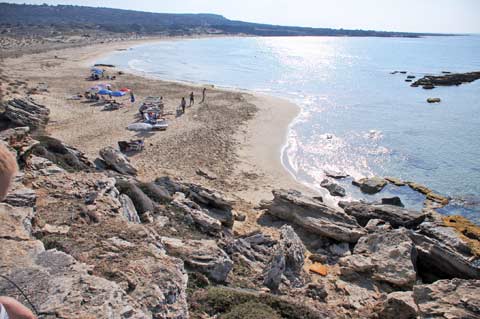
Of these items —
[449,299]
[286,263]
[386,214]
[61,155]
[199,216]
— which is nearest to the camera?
[449,299]

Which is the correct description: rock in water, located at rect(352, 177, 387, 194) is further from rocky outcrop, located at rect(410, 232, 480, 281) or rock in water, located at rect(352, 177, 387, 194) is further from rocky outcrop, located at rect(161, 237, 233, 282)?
rocky outcrop, located at rect(161, 237, 233, 282)

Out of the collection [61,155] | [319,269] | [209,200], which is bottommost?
[319,269]

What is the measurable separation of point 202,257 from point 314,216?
692cm

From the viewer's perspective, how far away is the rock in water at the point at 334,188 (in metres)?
19.8

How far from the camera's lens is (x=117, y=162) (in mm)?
17859

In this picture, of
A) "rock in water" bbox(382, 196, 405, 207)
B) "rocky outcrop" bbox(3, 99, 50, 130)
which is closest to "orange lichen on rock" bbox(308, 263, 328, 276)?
"rock in water" bbox(382, 196, 405, 207)

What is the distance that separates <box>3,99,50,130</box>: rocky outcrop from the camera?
2222 cm

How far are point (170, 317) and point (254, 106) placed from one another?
3297cm

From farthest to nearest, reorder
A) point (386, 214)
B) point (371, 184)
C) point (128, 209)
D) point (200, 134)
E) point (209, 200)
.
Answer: point (200, 134) < point (371, 184) < point (386, 214) < point (209, 200) < point (128, 209)

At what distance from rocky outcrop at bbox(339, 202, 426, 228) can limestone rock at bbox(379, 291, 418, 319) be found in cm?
656

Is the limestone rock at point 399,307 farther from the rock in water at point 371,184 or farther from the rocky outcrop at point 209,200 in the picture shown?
the rock in water at point 371,184

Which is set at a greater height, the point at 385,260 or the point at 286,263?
the point at 286,263

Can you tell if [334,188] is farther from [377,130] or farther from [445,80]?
[445,80]

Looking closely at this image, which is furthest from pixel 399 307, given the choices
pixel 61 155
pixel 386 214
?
pixel 61 155
